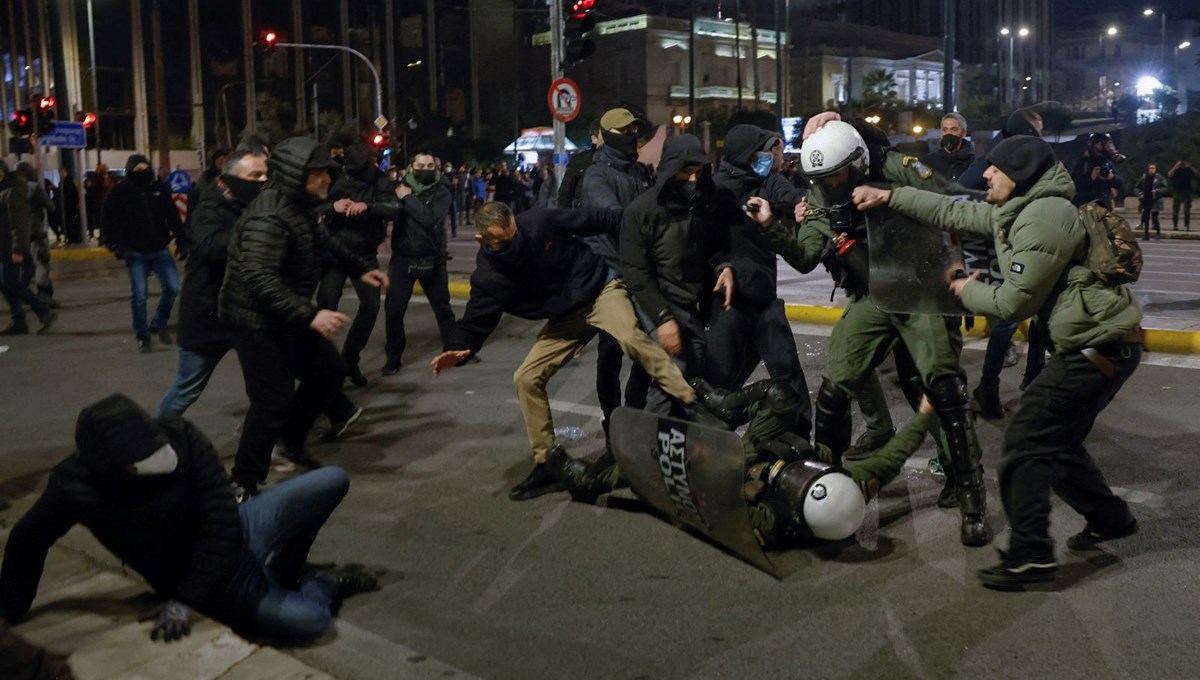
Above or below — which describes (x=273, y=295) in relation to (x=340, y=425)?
above

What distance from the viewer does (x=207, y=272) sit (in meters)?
7.11

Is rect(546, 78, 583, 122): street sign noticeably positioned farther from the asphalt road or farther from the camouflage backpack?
the camouflage backpack

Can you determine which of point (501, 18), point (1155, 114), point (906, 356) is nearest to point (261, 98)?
point (501, 18)

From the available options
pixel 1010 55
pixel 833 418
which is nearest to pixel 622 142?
pixel 833 418

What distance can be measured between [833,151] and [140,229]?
27.8 ft

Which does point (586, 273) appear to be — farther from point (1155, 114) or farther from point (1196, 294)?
point (1155, 114)

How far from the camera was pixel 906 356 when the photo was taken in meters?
5.78

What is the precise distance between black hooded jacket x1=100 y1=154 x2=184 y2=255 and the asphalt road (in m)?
4.24

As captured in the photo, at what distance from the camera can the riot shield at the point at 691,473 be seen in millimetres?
4695

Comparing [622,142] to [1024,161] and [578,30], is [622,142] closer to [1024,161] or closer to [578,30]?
[1024,161]

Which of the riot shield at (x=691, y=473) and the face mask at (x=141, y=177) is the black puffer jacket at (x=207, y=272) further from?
the face mask at (x=141, y=177)

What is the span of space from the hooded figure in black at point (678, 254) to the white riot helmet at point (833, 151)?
2.43ft

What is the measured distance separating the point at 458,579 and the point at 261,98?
213ft

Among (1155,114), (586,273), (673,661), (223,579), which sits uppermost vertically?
(1155,114)
